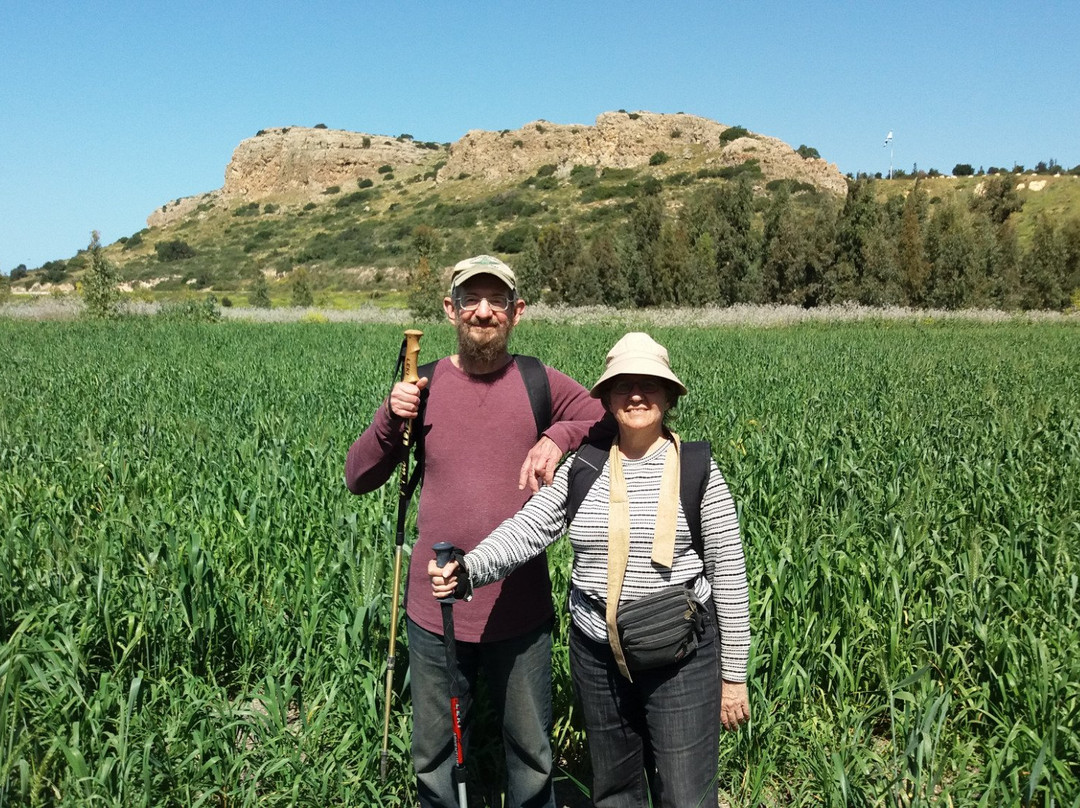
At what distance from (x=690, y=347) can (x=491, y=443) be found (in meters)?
15.3

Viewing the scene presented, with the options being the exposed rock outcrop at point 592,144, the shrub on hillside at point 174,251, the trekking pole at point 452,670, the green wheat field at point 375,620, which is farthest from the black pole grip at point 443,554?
the shrub on hillside at point 174,251

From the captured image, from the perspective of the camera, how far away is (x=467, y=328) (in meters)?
2.34

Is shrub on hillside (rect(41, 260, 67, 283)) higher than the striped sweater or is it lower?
higher

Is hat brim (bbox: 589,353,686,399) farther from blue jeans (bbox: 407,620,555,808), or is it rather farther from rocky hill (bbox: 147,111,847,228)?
rocky hill (bbox: 147,111,847,228)

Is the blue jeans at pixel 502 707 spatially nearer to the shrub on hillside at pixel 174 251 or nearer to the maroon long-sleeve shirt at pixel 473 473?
the maroon long-sleeve shirt at pixel 473 473

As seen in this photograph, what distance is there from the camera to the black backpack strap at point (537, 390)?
2430 mm

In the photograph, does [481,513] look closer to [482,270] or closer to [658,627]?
[658,627]

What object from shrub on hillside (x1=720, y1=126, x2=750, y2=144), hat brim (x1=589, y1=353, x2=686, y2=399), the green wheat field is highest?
shrub on hillside (x1=720, y1=126, x2=750, y2=144)

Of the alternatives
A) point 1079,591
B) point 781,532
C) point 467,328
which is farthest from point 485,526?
point 1079,591

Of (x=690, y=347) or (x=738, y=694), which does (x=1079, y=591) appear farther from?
(x=690, y=347)

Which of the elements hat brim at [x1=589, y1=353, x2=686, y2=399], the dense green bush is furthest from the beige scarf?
the dense green bush

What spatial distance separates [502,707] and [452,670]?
346mm

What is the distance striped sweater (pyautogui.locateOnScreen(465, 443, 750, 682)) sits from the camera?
211cm

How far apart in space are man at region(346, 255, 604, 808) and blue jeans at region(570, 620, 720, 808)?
0.19m
